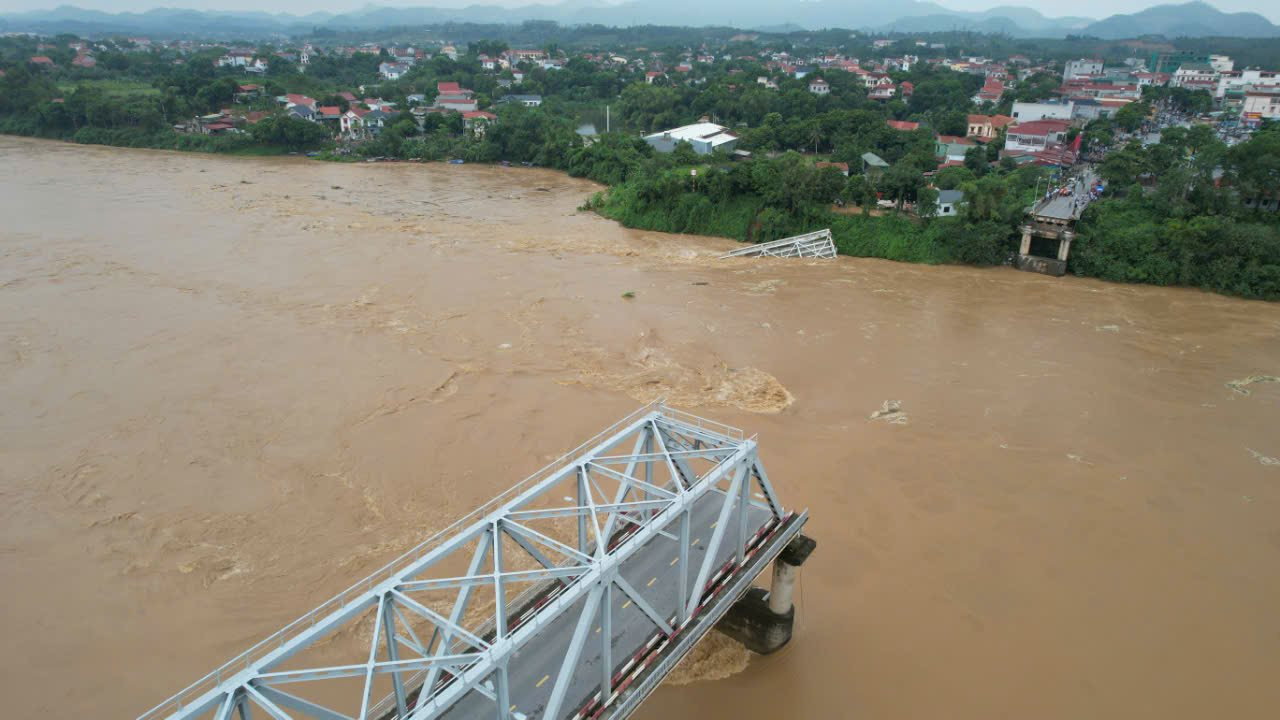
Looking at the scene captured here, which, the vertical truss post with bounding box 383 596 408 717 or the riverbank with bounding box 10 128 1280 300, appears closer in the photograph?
the vertical truss post with bounding box 383 596 408 717

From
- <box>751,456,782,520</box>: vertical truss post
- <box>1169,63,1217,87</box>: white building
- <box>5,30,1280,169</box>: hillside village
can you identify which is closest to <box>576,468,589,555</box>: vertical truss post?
A: <box>751,456,782,520</box>: vertical truss post

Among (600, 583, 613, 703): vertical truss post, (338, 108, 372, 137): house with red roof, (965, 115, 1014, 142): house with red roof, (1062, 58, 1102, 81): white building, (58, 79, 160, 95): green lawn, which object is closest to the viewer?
(600, 583, 613, 703): vertical truss post

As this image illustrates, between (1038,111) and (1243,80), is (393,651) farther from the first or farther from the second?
(1243,80)

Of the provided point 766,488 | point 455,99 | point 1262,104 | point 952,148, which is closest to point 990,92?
point 1262,104

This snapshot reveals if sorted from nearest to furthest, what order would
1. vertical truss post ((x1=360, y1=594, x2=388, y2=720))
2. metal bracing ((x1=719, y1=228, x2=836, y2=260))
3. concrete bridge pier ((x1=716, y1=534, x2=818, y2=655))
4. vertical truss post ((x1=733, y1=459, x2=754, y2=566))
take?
vertical truss post ((x1=360, y1=594, x2=388, y2=720))
vertical truss post ((x1=733, y1=459, x2=754, y2=566))
concrete bridge pier ((x1=716, y1=534, x2=818, y2=655))
metal bracing ((x1=719, y1=228, x2=836, y2=260))

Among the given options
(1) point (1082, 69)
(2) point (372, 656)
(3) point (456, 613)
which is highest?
(1) point (1082, 69)

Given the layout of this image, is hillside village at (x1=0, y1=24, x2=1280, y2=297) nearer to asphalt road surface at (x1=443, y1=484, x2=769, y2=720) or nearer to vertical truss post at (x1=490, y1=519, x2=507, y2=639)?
asphalt road surface at (x1=443, y1=484, x2=769, y2=720)
